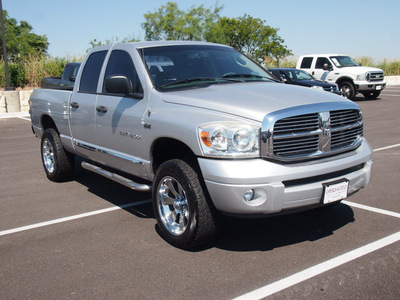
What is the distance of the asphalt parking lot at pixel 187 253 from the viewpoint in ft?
11.3

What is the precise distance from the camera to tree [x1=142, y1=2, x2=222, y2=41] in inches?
2881

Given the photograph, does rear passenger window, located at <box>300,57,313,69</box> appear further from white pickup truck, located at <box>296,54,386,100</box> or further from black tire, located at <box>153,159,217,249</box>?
black tire, located at <box>153,159,217,249</box>

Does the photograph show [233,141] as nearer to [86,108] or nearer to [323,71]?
[86,108]

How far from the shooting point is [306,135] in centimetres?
390

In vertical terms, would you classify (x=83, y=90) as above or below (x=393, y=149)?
above

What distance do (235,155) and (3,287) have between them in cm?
216

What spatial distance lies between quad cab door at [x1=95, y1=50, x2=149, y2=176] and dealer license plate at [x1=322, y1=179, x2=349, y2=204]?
6.12 ft

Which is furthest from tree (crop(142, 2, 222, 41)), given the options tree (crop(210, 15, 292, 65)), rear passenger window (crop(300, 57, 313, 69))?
rear passenger window (crop(300, 57, 313, 69))

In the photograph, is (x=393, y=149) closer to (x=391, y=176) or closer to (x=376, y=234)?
(x=391, y=176)

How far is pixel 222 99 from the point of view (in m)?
4.13

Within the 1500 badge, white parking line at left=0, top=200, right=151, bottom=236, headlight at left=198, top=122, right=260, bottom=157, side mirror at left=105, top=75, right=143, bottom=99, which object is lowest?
white parking line at left=0, top=200, right=151, bottom=236

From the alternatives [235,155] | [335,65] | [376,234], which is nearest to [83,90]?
[235,155]

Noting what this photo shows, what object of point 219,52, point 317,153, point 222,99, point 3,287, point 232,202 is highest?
point 219,52

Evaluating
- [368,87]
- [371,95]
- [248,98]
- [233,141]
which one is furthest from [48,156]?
[371,95]
